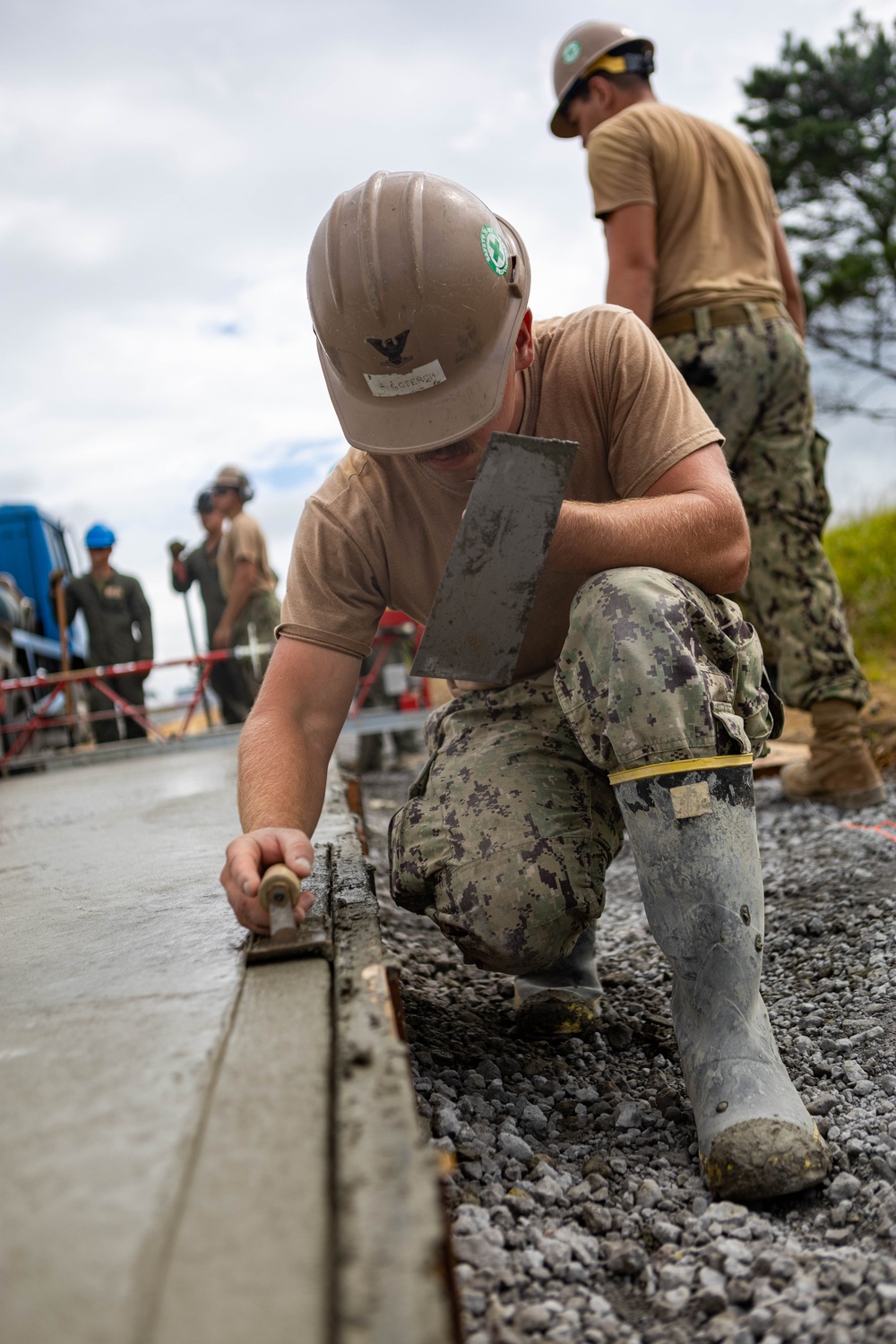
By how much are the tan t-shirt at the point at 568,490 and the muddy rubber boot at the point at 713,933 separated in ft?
1.80

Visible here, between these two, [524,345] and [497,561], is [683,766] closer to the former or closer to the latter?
[497,561]

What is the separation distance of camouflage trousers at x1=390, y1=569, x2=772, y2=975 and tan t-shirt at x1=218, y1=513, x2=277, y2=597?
4.78 meters

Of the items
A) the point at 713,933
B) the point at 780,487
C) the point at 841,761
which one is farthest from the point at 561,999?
the point at 780,487

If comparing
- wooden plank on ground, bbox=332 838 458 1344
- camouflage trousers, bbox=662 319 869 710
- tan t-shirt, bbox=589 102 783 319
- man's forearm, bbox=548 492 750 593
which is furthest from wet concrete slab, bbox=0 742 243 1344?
tan t-shirt, bbox=589 102 783 319

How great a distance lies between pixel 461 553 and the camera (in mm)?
1547

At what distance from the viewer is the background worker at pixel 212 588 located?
24.6 ft

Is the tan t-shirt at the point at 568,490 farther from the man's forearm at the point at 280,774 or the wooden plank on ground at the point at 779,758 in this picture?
the wooden plank on ground at the point at 779,758

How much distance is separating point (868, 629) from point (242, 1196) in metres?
7.18

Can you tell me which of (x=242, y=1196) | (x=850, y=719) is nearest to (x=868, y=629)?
(x=850, y=719)

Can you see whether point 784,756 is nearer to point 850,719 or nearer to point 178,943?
point 850,719

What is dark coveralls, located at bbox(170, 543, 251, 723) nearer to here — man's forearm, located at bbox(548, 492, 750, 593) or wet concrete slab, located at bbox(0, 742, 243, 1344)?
wet concrete slab, located at bbox(0, 742, 243, 1344)

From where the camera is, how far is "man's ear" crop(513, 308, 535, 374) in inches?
69.9

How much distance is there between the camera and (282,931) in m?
1.37

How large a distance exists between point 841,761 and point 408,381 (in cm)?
215
